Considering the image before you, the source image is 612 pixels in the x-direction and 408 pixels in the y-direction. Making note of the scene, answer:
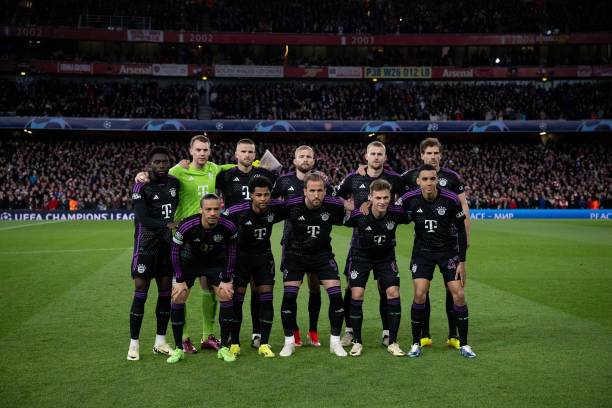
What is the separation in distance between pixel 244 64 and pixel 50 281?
3824cm

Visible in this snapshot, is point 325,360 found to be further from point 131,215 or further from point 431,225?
point 131,215

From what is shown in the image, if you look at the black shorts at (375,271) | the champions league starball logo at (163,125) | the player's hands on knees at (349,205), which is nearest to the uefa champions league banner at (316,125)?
the champions league starball logo at (163,125)

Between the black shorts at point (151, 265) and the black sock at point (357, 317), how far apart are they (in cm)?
236

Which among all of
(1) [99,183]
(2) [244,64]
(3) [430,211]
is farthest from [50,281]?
(2) [244,64]

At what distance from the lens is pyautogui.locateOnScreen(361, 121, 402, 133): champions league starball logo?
4394 cm

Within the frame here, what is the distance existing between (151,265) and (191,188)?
1.26 metres

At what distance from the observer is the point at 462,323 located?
7250 mm

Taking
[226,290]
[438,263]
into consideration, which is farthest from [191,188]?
[438,263]

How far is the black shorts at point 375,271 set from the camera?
7.55 m

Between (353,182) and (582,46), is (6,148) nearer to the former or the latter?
(353,182)

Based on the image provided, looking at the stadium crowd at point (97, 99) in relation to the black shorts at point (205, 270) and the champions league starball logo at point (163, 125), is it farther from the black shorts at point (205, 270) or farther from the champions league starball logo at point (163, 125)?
the black shorts at point (205, 270)

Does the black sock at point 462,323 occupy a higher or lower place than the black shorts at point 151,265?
lower

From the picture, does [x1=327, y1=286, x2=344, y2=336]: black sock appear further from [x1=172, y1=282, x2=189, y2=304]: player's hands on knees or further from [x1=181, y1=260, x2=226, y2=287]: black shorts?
[x1=172, y1=282, x2=189, y2=304]: player's hands on knees

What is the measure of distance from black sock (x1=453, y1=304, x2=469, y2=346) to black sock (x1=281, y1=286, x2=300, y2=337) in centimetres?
202
